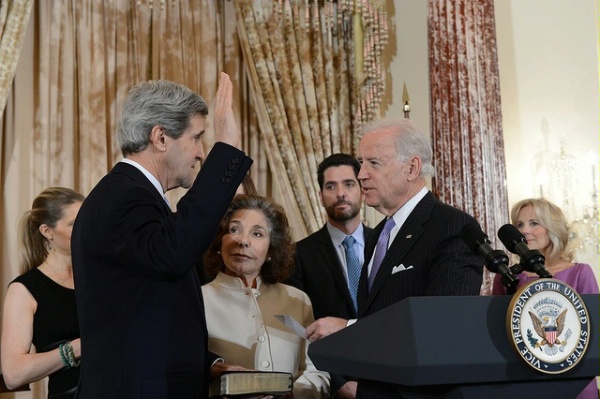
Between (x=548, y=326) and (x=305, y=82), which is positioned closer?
(x=548, y=326)

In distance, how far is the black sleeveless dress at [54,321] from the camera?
334 centimetres

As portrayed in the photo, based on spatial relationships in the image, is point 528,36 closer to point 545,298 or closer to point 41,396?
point 41,396

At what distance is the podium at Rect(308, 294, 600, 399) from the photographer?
154 centimetres

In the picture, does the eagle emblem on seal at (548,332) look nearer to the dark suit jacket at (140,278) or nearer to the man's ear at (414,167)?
the dark suit jacket at (140,278)

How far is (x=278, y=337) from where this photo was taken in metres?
3.23

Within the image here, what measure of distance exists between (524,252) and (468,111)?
4624 millimetres

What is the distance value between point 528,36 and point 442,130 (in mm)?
1316

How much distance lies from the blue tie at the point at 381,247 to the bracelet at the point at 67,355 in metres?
1.30

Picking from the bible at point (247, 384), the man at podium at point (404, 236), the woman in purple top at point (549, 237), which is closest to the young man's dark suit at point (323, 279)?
the man at podium at point (404, 236)

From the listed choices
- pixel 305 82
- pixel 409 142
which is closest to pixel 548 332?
pixel 409 142

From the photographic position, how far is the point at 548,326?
5.27 ft

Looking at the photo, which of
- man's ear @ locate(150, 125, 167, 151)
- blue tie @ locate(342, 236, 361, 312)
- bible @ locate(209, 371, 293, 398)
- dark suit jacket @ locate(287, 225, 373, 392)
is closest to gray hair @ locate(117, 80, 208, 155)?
man's ear @ locate(150, 125, 167, 151)

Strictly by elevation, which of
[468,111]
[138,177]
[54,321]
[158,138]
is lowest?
[54,321]

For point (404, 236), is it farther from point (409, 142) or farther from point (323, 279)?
point (323, 279)
